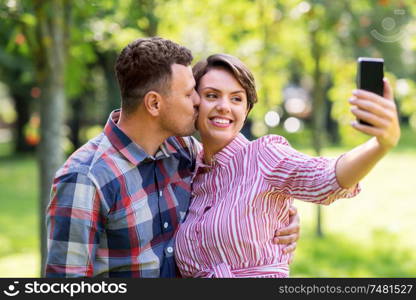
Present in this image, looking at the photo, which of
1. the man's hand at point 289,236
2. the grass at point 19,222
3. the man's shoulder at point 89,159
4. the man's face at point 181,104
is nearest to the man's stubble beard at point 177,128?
the man's face at point 181,104

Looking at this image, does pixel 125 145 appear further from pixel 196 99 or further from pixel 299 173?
pixel 299 173

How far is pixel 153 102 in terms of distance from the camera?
8.79 ft

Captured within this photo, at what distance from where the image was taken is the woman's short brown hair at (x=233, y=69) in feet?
8.58

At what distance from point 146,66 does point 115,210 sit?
628 millimetres

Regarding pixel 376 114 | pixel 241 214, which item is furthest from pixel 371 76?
pixel 241 214

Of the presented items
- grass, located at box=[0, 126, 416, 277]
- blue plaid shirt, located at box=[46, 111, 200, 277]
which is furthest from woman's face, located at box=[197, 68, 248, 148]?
grass, located at box=[0, 126, 416, 277]

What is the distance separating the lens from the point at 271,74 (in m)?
8.02

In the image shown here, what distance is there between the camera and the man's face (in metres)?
2.66

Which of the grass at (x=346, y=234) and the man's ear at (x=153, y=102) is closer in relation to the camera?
the man's ear at (x=153, y=102)

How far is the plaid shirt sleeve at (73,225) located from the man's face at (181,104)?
46 centimetres

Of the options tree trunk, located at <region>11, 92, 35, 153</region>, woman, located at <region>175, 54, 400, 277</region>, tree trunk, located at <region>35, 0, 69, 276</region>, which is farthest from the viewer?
tree trunk, located at <region>11, 92, 35, 153</region>

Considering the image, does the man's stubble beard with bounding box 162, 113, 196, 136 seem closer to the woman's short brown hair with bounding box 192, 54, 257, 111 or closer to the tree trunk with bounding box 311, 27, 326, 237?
the woman's short brown hair with bounding box 192, 54, 257, 111

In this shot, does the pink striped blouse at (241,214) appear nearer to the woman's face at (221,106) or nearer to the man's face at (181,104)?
the woman's face at (221,106)

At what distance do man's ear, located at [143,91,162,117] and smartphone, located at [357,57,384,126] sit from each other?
3.56 ft
